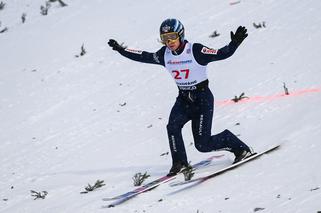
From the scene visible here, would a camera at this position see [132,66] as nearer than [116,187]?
No

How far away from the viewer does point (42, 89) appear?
1366 centimetres

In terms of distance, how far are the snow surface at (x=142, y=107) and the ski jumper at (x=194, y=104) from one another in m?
0.54

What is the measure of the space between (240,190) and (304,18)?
7829mm

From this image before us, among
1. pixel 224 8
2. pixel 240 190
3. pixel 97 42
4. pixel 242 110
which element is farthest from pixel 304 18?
pixel 240 190

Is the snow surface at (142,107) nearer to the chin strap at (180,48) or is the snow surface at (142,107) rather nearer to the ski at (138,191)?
the ski at (138,191)

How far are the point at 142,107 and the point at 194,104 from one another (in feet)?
13.0

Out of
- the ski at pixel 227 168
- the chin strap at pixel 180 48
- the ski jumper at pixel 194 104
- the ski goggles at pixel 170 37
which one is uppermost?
the ski goggles at pixel 170 37

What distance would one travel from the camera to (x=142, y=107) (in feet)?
36.3

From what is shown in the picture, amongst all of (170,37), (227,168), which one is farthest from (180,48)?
(227,168)

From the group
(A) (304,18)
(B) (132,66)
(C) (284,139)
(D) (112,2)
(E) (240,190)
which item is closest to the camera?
(E) (240,190)

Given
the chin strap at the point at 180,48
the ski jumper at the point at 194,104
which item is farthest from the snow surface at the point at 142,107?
the chin strap at the point at 180,48

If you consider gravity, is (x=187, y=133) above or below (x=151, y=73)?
below

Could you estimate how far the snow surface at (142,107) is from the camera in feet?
20.0

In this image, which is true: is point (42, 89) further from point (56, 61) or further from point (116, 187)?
point (116, 187)
